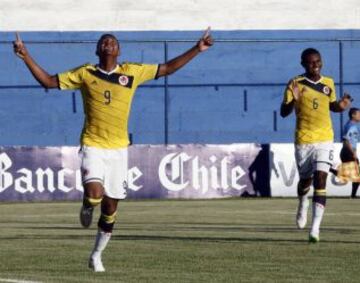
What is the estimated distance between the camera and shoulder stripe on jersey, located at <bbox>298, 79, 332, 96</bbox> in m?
17.3

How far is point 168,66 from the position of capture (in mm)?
13438

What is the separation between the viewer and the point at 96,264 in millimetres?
13250

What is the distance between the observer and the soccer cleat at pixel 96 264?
43.3 feet

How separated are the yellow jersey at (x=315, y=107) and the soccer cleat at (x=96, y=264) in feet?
15.8

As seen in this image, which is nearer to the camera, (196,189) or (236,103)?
(196,189)

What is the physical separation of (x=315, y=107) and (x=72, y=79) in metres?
4.73

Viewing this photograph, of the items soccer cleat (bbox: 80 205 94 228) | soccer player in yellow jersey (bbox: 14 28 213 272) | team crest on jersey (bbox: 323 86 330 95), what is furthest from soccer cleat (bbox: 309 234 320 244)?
soccer player in yellow jersey (bbox: 14 28 213 272)

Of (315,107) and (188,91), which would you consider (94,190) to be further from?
(188,91)

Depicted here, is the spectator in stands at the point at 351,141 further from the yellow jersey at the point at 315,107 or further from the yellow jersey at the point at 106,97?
the yellow jersey at the point at 106,97
